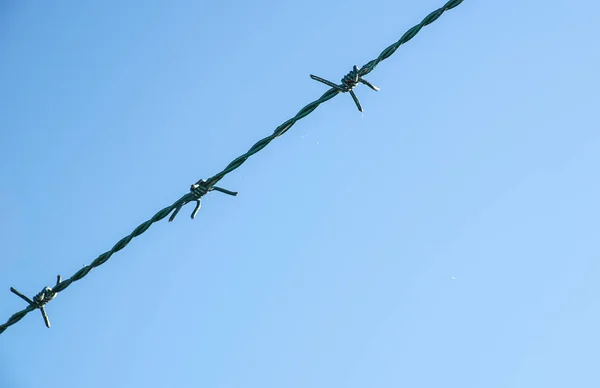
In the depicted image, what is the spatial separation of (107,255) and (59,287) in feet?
1.20

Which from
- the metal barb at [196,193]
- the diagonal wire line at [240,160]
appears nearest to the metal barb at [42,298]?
the diagonal wire line at [240,160]

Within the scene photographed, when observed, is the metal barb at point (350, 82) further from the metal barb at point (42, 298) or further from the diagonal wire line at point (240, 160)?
the metal barb at point (42, 298)

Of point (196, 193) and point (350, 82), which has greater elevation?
point (350, 82)

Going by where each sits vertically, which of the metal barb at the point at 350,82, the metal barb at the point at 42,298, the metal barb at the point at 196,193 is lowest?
the metal barb at the point at 42,298

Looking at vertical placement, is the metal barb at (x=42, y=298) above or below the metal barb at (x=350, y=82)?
below

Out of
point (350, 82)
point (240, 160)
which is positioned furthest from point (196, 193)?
point (350, 82)

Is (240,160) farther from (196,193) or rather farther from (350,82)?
(350,82)

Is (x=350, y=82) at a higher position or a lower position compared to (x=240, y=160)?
higher

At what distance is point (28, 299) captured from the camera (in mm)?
4129

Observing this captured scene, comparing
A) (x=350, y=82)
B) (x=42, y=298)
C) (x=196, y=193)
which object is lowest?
(x=42, y=298)

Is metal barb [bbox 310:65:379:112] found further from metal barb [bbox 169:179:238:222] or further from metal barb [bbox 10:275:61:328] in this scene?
metal barb [bbox 10:275:61:328]

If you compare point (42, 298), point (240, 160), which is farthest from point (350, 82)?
A: point (42, 298)

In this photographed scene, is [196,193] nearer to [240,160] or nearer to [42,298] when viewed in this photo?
[240,160]

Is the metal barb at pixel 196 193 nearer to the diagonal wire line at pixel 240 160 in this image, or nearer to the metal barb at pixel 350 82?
the diagonal wire line at pixel 240 160
